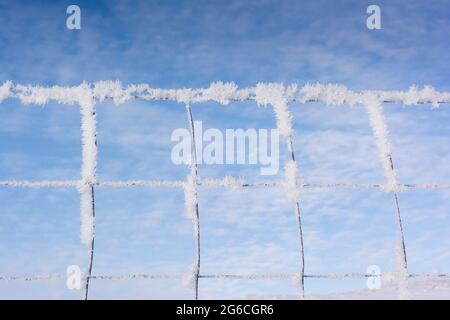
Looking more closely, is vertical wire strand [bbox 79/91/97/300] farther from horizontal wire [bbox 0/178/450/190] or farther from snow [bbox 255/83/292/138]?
snow [bbox 255/83/292/138]

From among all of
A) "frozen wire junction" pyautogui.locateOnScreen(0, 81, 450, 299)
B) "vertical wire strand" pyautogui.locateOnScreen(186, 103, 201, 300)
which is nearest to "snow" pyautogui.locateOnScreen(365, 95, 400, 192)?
"frozen wire junction" pyautogui.locateOnScreen(0, 81, 450, 299)

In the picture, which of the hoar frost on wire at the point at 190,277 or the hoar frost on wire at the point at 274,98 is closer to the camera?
the hoar frost on wire at the point at 190,277

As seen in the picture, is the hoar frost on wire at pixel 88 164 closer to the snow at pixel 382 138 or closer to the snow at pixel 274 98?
the snow at pixel 274 98

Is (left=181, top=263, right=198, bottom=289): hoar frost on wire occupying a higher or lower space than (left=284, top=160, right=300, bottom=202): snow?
lower

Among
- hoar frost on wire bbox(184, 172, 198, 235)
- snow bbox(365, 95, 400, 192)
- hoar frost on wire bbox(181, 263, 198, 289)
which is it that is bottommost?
hoar frost on wire bbox(181, 263, 198, 289)

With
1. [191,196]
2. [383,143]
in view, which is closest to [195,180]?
[191,196]

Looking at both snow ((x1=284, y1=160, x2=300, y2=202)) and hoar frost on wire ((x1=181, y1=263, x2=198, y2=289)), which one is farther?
→ snow ((x1=284, y1=160, x2=300, y2=202))

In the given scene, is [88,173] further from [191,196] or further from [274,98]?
[274,98]

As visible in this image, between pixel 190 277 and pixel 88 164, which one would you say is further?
pixel 88 164

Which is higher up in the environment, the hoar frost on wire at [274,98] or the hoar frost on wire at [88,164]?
the hoar frost on wire at [274,98]

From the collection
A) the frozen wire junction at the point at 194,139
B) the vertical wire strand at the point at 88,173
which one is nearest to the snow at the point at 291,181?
the frozen wire junction at the point at 194,139

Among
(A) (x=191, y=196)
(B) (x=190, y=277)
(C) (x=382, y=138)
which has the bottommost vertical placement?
(B) (x=190, y=277)

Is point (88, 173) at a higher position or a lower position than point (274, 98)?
lower
